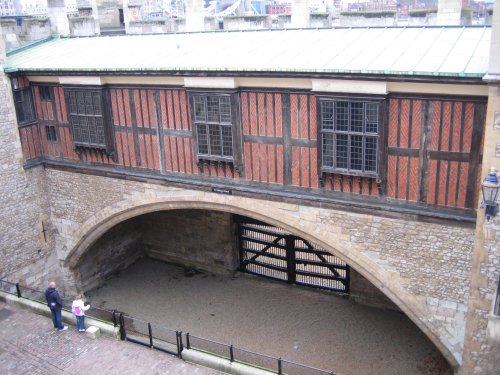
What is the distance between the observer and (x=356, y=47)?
988 centimetres

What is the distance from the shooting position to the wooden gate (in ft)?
47.1

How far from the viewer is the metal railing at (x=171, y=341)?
10.7 metres

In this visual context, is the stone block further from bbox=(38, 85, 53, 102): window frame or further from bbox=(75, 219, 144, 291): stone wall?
bbox=(38, 85, 53, 102): window frame

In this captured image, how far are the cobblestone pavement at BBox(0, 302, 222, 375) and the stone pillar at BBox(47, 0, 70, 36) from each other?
8.44 m

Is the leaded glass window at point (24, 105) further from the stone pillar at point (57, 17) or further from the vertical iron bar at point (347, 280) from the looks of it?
the vertical iron bar at point (347, 280)

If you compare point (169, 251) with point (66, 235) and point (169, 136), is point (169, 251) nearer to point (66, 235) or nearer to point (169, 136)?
point (66, 235)

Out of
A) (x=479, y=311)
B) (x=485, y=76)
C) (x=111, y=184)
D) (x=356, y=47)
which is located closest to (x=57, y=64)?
(x=111, y=184)

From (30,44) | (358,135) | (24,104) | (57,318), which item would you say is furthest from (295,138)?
(30,44)

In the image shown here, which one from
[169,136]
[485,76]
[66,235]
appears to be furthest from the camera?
[66,235]

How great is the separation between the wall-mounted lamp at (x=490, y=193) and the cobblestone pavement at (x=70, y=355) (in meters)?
5.63

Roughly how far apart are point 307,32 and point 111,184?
227 inches

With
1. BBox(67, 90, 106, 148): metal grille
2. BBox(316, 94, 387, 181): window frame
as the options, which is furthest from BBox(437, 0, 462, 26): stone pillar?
BBox(67, 90, 106, 148): metal grille

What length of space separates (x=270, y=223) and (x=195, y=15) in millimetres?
8678

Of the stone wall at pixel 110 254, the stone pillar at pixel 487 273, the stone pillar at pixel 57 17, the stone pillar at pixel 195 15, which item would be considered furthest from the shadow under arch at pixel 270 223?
the stone pillar at pixel 195 15
